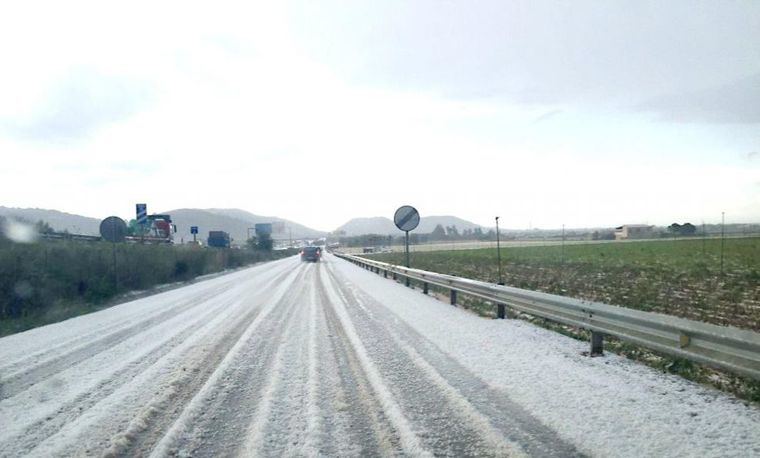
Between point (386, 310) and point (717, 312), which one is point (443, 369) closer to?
point (386, 310)

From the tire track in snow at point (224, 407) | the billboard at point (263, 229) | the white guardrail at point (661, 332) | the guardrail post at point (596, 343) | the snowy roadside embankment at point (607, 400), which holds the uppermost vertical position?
the billboard at point (263, 229)

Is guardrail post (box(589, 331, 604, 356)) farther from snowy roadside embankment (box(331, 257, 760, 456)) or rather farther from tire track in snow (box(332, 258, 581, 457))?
tire track in snow (box(332, 258, 581, 457))

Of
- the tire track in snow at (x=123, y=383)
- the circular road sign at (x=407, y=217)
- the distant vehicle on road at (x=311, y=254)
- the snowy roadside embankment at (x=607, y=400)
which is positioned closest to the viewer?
the snowy roadside embankment at (x=607, y=400)

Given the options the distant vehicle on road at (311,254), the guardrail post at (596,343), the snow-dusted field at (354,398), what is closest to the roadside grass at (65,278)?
the snow-dusted field at (354,398)

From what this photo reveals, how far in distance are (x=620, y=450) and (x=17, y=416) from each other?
606cm

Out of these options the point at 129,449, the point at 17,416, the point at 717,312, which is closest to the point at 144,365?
the point at 17,416

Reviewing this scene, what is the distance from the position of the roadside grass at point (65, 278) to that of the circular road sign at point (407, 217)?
11972 millimetres

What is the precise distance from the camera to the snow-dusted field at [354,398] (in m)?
4.81

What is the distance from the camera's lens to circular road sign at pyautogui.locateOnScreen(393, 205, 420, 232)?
24.1m

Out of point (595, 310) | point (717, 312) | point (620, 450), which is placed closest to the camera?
point (620, 450)

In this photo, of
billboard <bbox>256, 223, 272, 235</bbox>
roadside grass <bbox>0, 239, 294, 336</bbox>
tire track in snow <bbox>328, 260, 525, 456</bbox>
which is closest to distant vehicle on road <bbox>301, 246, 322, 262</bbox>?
roadside grass <bbox>0, 239, 294, 336</bbox>

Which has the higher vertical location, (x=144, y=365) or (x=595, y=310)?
A: (x=595, y=310)

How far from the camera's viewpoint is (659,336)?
267 inches

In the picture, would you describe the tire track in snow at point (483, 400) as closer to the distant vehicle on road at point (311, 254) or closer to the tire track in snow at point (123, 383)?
the tire track in snow at point (123, 383)
